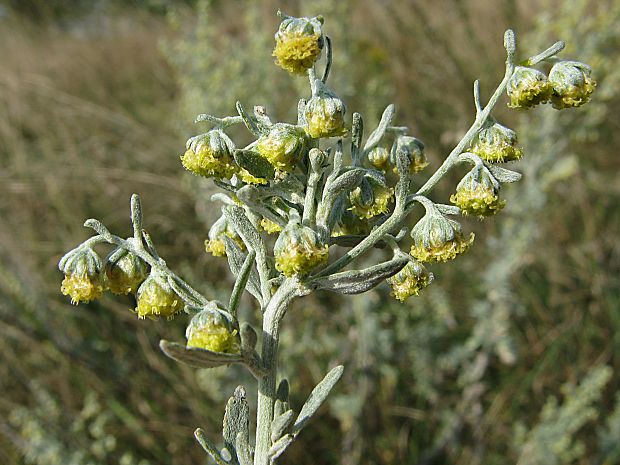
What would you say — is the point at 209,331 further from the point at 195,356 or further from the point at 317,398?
the point at 317,398

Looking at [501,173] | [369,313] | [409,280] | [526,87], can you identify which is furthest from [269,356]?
[369,313]

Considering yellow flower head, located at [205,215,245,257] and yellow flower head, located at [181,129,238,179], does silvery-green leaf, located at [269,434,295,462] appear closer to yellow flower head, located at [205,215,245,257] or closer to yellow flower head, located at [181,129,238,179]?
yellow flower head, located at [205,215,245,257]

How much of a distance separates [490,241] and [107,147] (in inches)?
151

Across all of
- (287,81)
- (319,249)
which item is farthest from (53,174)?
(319,249)

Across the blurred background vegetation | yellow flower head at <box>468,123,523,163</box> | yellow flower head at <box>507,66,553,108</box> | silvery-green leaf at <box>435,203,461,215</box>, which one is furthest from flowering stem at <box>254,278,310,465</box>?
the blurred background vegetation

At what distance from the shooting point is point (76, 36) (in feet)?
38.1

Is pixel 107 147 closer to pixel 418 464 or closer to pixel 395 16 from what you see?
pixel 395 16

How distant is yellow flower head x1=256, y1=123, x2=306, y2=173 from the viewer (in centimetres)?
113

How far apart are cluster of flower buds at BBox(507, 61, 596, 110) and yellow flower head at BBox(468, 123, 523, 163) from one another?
0.20ft

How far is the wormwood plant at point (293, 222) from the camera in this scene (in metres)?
1.14

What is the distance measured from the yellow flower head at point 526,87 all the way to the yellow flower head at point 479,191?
0.17 m

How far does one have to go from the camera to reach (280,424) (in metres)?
1.19

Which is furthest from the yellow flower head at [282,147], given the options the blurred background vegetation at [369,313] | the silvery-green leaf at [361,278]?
the blurred background vegetation at [369,313]

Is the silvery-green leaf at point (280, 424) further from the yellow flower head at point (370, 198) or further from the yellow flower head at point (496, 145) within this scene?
the yellow flower head at point (496, 145)
